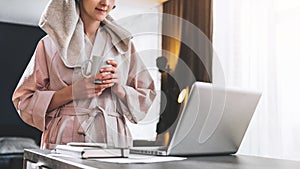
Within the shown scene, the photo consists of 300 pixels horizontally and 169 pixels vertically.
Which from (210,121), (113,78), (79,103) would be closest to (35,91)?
(79,103)

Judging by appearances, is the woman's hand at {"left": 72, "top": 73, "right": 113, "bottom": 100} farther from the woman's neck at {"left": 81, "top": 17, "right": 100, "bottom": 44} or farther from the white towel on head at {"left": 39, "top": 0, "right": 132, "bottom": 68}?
the woman's neck at {"left": 81, "top": 17, "right": 100, "bottom": 44}

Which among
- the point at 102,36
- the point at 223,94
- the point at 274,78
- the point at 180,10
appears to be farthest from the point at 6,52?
the point at 223,94

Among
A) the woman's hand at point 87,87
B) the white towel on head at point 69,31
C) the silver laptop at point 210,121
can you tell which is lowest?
the silver laptop at point 210,121

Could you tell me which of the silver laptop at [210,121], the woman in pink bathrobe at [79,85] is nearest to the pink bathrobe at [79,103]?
the woman in pink bathrobe at [79,85]

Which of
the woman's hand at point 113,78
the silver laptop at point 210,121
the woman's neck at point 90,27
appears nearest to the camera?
the silver laptop at point 210,121

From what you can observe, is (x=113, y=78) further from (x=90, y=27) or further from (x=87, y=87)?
(x=90, y=27)

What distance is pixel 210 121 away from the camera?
1.06 m

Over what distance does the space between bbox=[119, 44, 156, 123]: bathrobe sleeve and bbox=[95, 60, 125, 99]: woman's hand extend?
0.02m

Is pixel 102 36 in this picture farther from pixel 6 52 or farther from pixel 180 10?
pixel 6 52

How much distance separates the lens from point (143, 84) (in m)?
1.24

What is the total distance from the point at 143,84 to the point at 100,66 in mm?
154

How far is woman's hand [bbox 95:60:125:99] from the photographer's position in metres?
1.16

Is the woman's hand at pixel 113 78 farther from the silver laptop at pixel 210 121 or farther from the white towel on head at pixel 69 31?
the silver laptop at pixel 210 121

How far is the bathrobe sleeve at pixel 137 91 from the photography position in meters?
1.20
